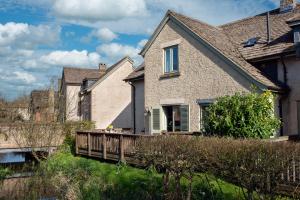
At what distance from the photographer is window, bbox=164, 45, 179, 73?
20656mm

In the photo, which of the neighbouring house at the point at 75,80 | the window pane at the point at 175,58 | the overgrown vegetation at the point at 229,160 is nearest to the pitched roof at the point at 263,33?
the window pane at the point at 175,58

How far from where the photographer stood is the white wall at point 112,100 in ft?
126

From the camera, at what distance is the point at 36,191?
12.9m

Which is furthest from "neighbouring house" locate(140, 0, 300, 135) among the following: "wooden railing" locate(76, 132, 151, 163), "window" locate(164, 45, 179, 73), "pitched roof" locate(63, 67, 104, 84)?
"pitched roof" locate(63, 67, 104, 84)

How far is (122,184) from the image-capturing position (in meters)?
12.9

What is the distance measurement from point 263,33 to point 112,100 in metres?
22.5

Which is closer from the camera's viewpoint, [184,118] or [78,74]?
[184,118]

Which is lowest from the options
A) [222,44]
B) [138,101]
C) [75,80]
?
[138,101]

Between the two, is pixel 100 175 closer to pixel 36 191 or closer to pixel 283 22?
pixel 36 191

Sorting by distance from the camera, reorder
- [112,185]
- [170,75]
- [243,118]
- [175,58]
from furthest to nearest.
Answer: [175,58], [170,75], [243,118], [112,185]

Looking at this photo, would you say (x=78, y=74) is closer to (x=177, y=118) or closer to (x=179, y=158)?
(x=177, y=118)

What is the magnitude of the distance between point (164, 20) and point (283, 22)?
661cm

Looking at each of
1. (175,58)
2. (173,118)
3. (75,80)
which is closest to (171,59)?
(175,58)

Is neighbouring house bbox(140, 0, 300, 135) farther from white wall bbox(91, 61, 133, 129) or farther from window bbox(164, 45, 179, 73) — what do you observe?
white wall bbox(91, 61, 133, 129)
